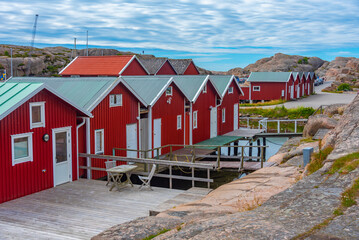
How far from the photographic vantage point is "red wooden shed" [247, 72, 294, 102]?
58688 mm

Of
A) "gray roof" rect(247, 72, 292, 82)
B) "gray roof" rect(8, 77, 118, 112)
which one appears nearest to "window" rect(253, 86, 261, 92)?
"gray roof" rect(247, 72, 292, 82)

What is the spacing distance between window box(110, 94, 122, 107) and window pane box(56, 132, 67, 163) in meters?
3.49

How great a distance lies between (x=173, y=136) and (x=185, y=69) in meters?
21.1

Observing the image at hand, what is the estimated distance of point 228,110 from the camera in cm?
3272

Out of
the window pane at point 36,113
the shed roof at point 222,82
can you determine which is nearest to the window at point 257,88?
the shed roof at point 222,82

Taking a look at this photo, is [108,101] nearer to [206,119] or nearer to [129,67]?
[206,119]

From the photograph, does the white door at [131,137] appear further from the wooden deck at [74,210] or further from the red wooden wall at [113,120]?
the wooden deck at [74,210]

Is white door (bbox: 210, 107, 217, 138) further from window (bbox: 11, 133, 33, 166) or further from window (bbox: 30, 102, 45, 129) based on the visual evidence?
window (bbox: 11, 133, 33, 166)

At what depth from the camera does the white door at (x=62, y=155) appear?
1507cm

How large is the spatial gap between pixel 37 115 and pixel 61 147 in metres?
1.80

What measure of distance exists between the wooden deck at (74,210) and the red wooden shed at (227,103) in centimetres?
1706

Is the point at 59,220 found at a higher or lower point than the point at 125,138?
lower

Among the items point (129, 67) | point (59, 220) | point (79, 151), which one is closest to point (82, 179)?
point (79, 151)

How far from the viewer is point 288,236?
507 centimetres
